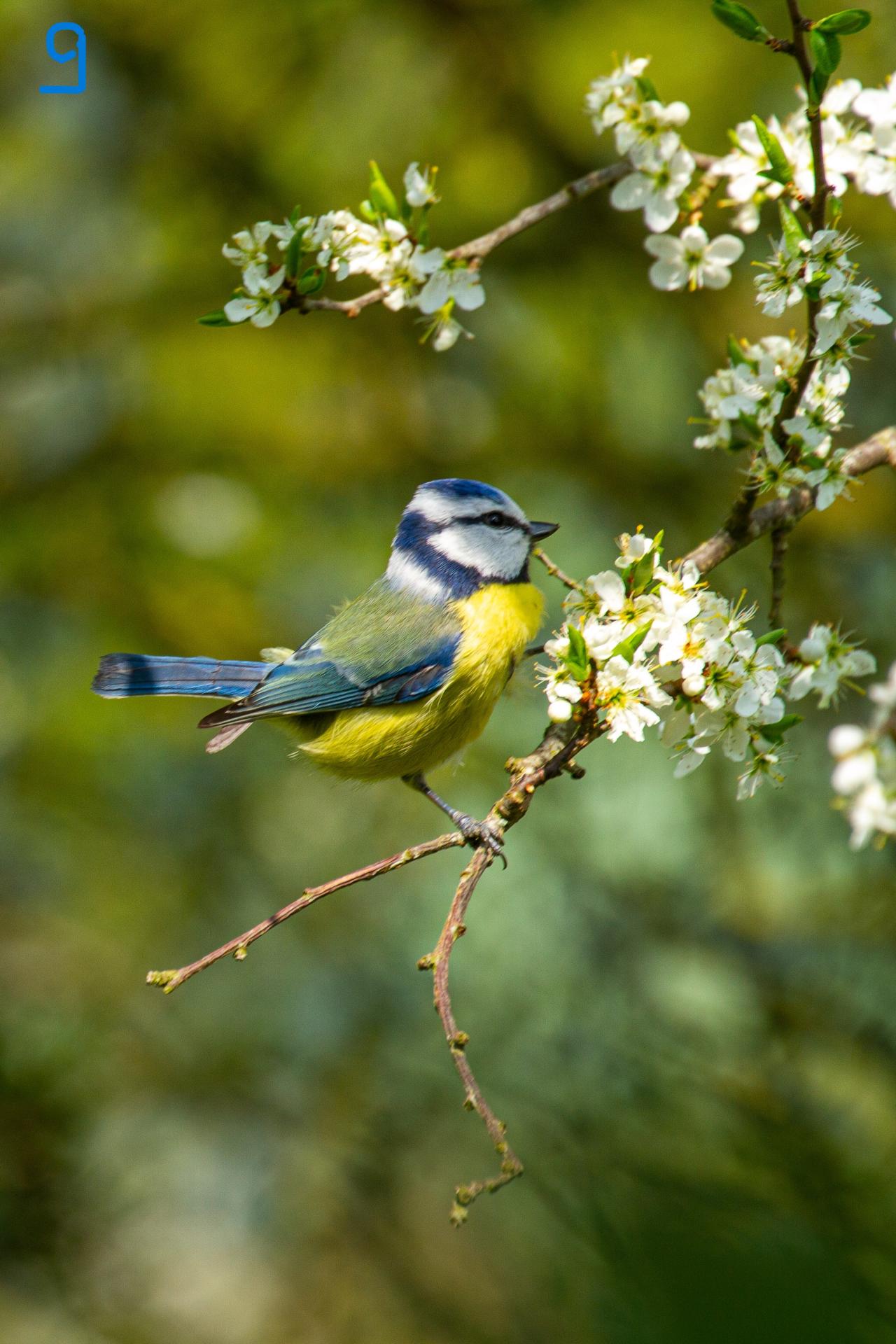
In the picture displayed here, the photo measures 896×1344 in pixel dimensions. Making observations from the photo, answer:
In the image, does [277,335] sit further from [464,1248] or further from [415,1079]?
[464,1248]

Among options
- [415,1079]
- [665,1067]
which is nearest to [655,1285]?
[665,1067]

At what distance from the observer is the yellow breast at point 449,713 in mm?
2273

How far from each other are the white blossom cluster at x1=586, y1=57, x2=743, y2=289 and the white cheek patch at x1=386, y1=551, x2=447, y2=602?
2.62ft

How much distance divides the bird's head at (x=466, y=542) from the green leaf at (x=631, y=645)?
3.27ft

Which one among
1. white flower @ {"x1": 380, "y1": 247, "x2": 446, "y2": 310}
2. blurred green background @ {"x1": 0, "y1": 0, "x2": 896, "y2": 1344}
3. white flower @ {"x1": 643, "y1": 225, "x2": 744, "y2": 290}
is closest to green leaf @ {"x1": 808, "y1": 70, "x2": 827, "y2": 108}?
white flower @ {"x1": 643, "y1": 225, "x2": 744, "y2": 290}

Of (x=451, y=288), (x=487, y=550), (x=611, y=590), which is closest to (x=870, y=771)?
(x=611, y=590)

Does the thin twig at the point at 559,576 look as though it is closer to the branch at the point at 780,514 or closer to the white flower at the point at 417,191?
the branch at the point at 780,514

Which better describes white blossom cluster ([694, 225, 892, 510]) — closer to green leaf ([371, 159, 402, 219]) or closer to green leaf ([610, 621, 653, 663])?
green leaf ([610, 621, 653, 663])

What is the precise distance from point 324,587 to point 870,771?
9.78ft

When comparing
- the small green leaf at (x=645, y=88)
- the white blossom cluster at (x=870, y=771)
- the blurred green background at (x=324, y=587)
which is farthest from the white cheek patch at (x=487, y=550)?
the white blossom cluster at (x=870, y=771)

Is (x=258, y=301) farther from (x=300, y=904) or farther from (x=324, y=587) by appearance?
(x=324, y=587)

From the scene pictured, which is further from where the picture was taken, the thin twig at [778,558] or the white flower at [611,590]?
the thin twig at [778,558]

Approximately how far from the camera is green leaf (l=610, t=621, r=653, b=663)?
142cm

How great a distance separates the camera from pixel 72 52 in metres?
3.87
